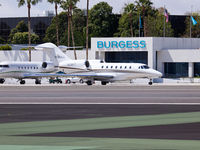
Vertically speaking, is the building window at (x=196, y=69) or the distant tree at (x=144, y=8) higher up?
the distant tree at (x=144, y=8)

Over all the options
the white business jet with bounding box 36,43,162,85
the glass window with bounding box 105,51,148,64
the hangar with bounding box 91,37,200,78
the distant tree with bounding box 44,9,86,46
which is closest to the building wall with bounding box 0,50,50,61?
the hangar with bounding box 91,37,200,78

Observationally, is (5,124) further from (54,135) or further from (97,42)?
(97,42)

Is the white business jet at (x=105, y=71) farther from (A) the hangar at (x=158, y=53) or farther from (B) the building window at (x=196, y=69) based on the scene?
(B) the building window at (x=196, y=69)

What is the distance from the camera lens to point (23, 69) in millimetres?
62344

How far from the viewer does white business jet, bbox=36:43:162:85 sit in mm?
55406

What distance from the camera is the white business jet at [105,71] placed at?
55.4 m

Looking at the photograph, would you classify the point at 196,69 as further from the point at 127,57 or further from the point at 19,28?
the point at 19,28

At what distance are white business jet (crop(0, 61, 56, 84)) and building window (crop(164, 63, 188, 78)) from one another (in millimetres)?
19214

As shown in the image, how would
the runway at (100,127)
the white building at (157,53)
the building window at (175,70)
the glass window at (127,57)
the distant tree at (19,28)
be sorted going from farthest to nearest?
1. the distant tree at (19,28)
2. the glass window at (127,57)
3. the building window at (175,70)
4. the white building at (157,53)
5. the runway at (100,127)

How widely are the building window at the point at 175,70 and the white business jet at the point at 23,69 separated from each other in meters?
19.2

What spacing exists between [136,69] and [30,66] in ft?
47.9

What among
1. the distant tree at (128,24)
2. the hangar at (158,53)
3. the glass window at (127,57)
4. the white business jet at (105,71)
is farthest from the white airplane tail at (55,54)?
the distant tree at (128,24)

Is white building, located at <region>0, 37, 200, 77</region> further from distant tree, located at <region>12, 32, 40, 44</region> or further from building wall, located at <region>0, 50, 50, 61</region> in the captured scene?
distant tree, located at <region>12, 32, 40, 44</region>

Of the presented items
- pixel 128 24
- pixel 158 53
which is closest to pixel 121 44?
pixel 158 53
